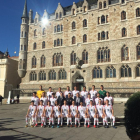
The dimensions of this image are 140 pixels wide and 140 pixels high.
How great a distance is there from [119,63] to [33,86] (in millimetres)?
16849

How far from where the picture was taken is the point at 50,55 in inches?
1162

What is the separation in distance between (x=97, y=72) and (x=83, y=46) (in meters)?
5.35

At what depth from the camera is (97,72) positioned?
82.6ft

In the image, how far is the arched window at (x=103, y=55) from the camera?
2477 centimetres

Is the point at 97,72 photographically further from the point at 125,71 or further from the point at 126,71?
the point at 126,71

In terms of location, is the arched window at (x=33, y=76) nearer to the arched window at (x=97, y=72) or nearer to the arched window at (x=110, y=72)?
the arched window at (x=97, y=72)

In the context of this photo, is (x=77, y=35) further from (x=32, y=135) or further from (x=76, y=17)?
(x=32, y=135)

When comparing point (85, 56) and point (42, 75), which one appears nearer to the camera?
point (85, 56)

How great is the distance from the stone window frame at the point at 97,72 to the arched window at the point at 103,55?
1379 mm

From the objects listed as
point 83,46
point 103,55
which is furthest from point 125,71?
point 83,46

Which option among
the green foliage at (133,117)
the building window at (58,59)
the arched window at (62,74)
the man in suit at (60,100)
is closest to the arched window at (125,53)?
the arched window at (62,74)

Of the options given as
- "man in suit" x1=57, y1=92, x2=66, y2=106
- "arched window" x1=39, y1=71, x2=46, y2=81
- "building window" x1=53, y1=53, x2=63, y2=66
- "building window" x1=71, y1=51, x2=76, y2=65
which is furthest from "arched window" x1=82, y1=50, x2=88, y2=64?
"man in suit" x1=57, y1=92, x2=66, y2=106

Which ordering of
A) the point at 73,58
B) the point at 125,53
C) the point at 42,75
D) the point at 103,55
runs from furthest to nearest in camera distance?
the point at 42,75, the point at 73,58, the point at 103,55, the point at 125,53

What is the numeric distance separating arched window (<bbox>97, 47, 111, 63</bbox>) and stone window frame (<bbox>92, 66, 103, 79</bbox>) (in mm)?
1379
